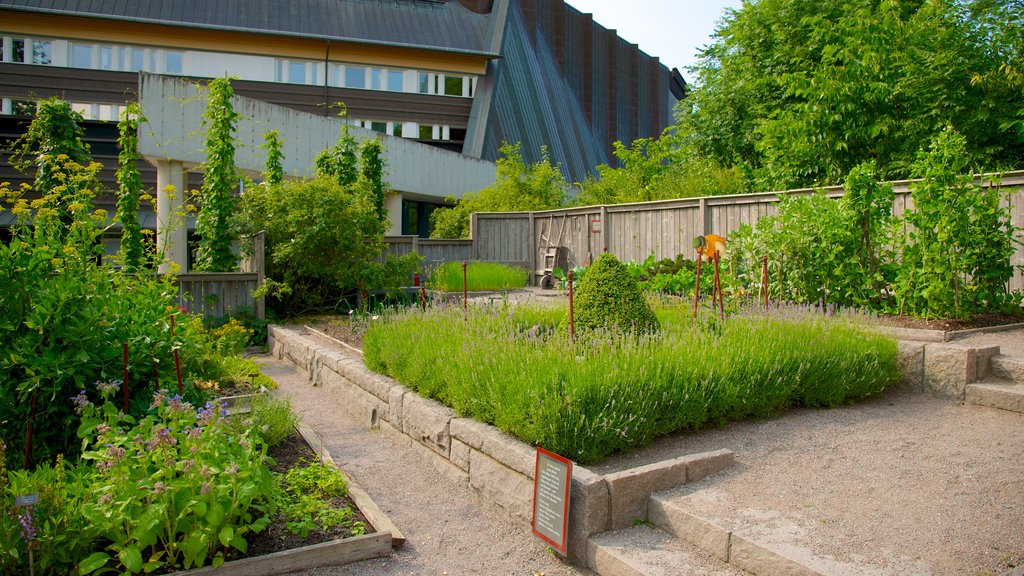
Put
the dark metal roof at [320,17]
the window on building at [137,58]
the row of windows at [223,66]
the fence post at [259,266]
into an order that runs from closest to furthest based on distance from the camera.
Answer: the fence post at [259,266], the row of windows at [223,66], the dark metal roof at [320,17], the window on building at [137,58]

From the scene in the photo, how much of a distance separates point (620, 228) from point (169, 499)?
39.1ft

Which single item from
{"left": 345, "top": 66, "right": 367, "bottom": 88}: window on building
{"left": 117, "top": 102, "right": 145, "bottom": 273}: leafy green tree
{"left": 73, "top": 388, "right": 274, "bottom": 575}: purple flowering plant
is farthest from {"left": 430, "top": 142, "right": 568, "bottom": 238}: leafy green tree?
{"left": 73, "top": 388, "right": 274, "bottom": 575}: purple flowering plant

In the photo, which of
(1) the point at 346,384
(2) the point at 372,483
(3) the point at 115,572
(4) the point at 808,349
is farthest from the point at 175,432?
(4) the point at 808,349

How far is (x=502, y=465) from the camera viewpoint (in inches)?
176

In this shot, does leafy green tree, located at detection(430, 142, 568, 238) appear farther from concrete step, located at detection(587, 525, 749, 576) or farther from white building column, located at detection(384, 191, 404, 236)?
concrete step, located at detection(587, 525, 749, 576)

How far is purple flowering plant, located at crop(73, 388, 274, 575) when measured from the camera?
332cm

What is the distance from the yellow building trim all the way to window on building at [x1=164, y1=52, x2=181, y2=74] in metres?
0.30

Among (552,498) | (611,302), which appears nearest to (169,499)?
(552,498)

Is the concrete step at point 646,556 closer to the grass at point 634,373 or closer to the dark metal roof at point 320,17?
the grass at point 634,373

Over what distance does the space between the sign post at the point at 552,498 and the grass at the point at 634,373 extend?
360 millimetres

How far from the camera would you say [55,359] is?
4.17 metres

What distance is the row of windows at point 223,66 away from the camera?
26.9 metres

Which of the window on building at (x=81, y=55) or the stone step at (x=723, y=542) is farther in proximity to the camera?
the window on building at (x=81, y=55)

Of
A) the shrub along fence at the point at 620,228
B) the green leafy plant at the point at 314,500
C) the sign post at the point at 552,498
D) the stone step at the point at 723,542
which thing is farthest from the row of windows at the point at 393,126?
the stone step at the point at 723,542
